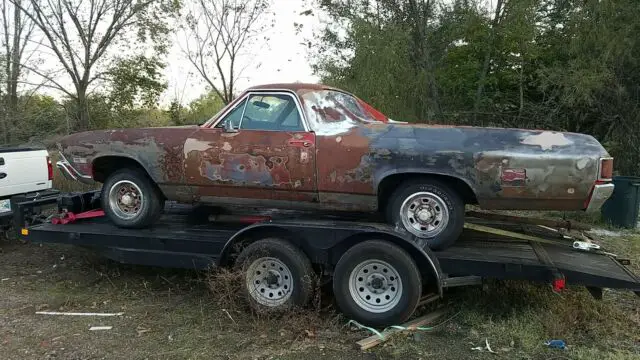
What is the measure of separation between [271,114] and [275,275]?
1.63m

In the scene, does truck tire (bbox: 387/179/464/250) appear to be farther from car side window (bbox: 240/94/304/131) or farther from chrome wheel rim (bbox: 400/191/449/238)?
car side window (bbox: 240/94/304/131)

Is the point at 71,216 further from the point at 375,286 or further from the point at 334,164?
the point at 375,286

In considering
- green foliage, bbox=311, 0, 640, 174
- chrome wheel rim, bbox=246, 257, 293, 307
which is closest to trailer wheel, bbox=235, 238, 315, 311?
chrome wheel rim, bbox=246, 257, 293, 307

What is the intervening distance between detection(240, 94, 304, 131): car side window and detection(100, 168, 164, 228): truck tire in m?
1.28

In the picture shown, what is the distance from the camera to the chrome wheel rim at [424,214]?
4.57 meters

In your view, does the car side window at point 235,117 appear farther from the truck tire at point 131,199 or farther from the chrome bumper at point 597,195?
the chrome bumper at point 597,195

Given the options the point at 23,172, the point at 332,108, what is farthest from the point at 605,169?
the point at 23,172

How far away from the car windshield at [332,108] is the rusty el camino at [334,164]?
0.01m

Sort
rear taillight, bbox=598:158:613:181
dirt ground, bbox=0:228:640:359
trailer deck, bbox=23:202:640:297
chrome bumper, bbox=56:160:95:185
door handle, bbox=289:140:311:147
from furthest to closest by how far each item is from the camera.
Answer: chrome bumper, bbox=56:160:95:185 < door handle, bbox=289:140:311:147 < rear taillight, bbox=598:158:613:181 < trailer deck, bbox=23:202:640:297 < dirt ground, bbox=0:228:640:359

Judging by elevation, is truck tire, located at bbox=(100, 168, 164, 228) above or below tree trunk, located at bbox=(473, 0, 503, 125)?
below

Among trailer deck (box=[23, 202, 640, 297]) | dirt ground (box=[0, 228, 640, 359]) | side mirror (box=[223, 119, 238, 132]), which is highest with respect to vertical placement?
side mirror (box=[223, 119, 238, 132])

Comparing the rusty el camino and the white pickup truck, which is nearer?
the rusty el camino

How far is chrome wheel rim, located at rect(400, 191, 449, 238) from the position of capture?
4.57 meters

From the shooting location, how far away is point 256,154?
4973mm
